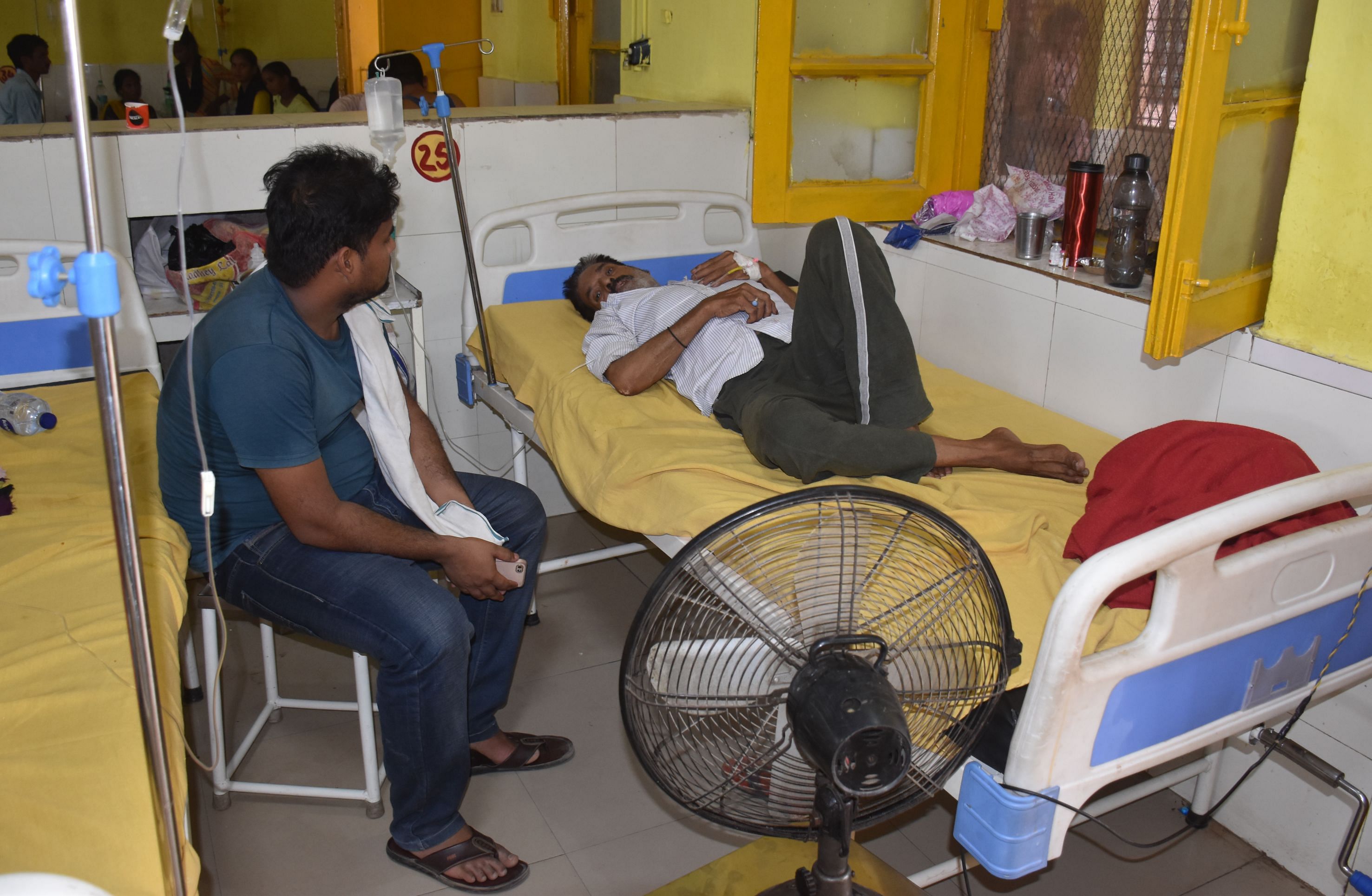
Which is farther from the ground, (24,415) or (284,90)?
(284,90)

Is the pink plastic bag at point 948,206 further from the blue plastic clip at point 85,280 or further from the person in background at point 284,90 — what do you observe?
the person in background at point 284,90

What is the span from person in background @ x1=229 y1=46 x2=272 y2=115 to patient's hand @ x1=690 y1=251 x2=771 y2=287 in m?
4.32

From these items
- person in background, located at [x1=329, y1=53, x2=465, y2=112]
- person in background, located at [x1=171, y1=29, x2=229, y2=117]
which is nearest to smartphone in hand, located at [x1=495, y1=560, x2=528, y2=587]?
person in background, located at [x1=329, y1=53, x2=465, y2=112]

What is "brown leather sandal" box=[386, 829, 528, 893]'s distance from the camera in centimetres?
204

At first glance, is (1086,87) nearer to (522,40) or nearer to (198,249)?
(198,249)

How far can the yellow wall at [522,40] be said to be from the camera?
5523mm

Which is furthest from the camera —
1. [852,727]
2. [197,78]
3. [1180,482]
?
[197,78]

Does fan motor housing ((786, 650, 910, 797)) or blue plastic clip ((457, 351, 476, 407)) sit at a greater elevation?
fan motor housing ((786, 650, 910, 797))

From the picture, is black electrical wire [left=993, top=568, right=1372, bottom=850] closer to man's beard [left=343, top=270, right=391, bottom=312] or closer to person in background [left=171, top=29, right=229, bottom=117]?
man's beard [left=343, top=270, right=391, bottom=312]

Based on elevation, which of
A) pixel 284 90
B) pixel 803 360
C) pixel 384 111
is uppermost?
pixel 284 90

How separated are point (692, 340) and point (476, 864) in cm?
128

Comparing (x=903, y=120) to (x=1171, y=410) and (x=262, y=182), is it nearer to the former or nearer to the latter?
(x=1171, y=410)

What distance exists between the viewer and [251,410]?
186 centimetres

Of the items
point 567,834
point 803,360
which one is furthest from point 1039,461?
point 567,834
